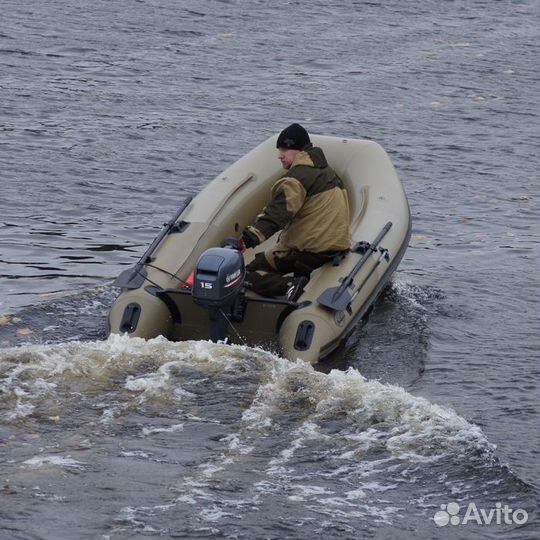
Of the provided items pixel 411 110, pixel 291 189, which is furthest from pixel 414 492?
pixel 411 110

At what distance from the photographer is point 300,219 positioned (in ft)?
31.1

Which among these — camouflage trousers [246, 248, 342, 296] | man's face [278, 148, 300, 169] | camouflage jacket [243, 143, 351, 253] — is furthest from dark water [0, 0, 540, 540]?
man's face [278, 148, 300, 169]

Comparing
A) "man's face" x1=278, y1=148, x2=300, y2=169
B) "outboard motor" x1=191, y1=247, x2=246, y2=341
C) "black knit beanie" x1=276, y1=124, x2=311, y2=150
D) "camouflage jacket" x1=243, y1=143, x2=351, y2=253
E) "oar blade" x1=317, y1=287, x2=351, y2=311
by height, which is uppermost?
"black knit beanie" x1=276, y1=124, x2=311, y2=150

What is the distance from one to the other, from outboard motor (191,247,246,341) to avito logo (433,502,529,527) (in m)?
2.17

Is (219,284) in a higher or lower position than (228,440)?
higher

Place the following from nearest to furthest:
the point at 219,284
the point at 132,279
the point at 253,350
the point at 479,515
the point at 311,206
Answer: the point at 479,515 < the point at 219,284 < the point at 253,350 < the point at 132,279 < the point at 311,206

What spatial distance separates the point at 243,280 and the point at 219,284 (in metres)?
0.37

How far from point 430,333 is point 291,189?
165 cm

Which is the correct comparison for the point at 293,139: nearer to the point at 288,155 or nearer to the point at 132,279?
the point at 288,155

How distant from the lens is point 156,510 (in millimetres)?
6852

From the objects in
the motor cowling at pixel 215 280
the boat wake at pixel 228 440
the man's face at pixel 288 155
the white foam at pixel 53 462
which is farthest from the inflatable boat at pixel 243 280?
the white foam at pixel 53 462

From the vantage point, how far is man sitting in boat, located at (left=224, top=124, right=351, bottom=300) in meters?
9.28

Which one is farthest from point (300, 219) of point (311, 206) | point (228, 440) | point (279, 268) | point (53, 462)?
point (53, 462)

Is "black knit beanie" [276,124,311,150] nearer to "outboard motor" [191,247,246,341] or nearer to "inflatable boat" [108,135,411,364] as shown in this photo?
"inflatable boat" [108,135,411,364]
